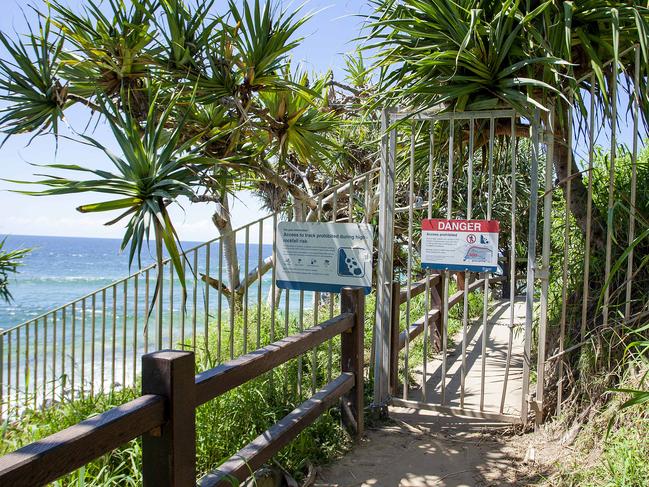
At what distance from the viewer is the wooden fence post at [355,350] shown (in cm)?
400

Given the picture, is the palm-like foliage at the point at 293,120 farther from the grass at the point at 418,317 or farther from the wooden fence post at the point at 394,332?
the grass at the point at 418,317

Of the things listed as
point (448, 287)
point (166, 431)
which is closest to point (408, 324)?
point (448, 287)

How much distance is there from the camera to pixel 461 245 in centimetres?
405

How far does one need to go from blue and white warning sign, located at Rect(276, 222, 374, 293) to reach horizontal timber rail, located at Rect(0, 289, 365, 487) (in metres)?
0.91

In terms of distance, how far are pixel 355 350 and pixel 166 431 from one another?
2.18m

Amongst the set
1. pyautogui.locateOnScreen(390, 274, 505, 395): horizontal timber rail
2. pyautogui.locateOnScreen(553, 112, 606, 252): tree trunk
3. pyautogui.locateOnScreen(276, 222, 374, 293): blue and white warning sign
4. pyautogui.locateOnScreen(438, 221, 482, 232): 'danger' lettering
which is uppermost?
pyautogui.locateOnScreen(553, 112, 606, 252): tree trunk

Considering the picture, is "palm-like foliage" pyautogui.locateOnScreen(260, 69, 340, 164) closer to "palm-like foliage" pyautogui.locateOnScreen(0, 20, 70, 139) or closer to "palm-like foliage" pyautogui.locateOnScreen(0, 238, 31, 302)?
"palm-like foliage" pyautogui.locateOnScreen(0, 20, 70, 139)

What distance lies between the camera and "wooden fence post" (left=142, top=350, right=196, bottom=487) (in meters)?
2.01

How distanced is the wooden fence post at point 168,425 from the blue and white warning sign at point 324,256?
2.23 meters

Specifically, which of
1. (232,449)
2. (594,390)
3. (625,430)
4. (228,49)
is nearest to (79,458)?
(232,449)

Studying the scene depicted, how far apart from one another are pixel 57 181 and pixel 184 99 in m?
1.61

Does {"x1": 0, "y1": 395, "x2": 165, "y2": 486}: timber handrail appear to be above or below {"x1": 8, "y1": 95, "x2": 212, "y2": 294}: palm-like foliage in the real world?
below

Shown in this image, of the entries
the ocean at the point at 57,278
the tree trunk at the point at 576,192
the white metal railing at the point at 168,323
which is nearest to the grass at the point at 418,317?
the white metal railing at the point at 168,323

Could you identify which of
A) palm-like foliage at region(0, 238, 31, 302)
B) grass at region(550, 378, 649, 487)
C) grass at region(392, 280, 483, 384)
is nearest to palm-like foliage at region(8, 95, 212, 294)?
grass at region(550, 378, 649, 487)
